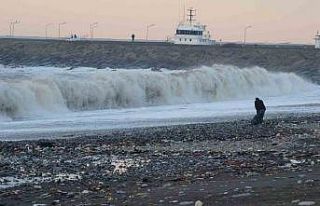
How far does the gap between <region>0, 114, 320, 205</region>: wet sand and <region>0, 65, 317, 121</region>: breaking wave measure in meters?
12.1

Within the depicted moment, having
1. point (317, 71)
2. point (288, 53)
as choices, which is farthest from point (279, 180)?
point (288, 53)

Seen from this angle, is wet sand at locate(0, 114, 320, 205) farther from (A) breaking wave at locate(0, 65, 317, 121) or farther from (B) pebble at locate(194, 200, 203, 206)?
(A) breaking wave at locate(0, 65, 317, 121)

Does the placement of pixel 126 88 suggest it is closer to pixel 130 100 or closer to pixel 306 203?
pixel 130 100

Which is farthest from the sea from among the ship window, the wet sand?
the ship window

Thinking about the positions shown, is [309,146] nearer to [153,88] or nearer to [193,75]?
[153,88]

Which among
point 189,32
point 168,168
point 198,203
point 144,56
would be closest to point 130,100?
point 168,168

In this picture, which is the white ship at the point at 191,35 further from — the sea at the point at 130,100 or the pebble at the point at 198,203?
the pebble at the point at 198,203

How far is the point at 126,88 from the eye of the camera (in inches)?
1682

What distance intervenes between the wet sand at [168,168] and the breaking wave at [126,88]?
12060mm

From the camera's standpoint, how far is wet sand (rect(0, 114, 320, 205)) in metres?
10.5

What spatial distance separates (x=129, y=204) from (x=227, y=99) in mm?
41006

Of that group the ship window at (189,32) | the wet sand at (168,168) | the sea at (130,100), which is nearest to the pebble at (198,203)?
the wet sand at (168,168)

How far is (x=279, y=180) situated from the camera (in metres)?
11.5

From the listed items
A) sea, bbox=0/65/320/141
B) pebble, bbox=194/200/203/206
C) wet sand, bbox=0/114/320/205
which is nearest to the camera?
pebble, bbox=194/200/203/206
